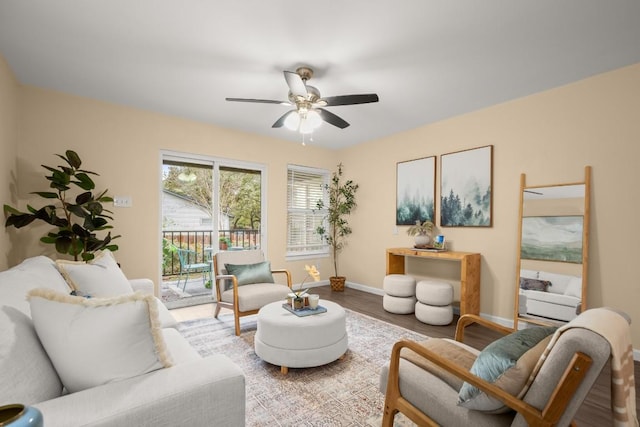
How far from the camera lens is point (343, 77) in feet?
9.44

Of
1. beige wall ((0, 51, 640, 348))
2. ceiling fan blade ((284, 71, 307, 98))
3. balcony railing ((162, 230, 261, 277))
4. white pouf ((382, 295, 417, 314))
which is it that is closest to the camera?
ceiling fan blade ((284, 71, 307, 98))

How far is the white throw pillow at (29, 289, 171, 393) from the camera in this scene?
107 centimetres

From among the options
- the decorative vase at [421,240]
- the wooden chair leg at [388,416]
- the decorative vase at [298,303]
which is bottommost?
the wooden chair leg at [388,416]

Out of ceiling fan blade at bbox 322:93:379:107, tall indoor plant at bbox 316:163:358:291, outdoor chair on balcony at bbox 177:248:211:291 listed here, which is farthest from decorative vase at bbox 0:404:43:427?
tall indoor plant at bbox 316:163:358:291

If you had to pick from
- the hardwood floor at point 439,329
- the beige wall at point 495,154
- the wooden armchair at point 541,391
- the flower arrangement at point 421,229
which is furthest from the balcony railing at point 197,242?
the wooden armchair at point 541,391

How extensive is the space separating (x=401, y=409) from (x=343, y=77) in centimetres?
275

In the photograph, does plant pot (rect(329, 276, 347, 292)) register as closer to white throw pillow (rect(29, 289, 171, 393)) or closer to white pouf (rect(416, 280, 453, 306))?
white pouf (rect(416, 280, 453, 306))

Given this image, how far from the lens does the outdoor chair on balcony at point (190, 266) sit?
491 cm

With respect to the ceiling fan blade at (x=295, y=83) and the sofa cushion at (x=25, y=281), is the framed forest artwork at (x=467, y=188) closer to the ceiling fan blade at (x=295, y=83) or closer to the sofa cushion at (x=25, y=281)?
the ceiling fan blade at (x=295, y=83)

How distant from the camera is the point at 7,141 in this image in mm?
2746

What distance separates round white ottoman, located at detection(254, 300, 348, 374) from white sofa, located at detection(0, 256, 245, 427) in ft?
3.65

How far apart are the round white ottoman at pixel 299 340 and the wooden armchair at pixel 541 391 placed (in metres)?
1.00

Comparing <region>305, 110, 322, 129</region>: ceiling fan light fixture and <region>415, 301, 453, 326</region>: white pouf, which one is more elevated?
<region>305, 110, 322, 129</region>: ceiling fan light fixture

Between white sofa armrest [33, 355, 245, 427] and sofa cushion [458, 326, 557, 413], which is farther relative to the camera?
sofa cushion [458, 326, 557, 413]
